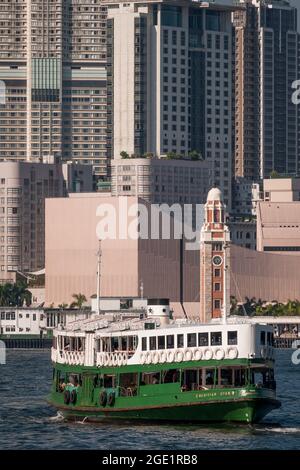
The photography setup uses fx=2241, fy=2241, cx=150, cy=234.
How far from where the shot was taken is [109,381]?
4966 inches

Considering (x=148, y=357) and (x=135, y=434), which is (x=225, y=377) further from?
(x=135, y=434)

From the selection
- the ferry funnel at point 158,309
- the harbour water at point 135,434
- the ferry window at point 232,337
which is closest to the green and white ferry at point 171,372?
the ferry window at point 232,337

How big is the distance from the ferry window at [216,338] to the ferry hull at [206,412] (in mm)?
3321

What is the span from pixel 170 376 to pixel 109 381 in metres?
4.65

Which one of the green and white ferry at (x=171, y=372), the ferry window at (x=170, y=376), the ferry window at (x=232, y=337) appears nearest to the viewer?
the green and white ferry at (x=171, y=372)

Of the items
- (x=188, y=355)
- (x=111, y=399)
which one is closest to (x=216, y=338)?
(x=188, y=355)

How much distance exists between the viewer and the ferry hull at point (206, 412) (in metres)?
121

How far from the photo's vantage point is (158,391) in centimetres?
12288

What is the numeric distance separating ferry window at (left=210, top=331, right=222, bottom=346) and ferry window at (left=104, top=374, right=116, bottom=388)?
6.81 metres

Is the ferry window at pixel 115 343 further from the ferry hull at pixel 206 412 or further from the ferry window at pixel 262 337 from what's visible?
the ferry window at pixel 262 337

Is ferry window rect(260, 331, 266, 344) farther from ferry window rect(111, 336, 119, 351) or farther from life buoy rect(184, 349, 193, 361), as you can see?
ferry window rect(111, 336, 119, 351)

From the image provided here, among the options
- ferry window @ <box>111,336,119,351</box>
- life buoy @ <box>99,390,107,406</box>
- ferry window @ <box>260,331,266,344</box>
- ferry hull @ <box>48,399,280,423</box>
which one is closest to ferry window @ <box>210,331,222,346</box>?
ferry window @ <box>260,331,266,344</box>
